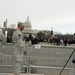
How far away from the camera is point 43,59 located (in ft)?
38.1

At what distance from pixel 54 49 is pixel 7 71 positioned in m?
1.94

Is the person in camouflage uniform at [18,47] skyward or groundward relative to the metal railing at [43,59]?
skyward

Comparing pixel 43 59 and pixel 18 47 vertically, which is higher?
pixel 18 47

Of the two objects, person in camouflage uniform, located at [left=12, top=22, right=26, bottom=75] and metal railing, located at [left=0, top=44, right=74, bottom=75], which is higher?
person in camouflage uniform, located at [left=12, top=22, right=26, bottom=75]

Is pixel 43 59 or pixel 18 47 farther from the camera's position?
pixel 43 59

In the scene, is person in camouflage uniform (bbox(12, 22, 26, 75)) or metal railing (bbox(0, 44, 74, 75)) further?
metal railing (bbox(0, 44, 74, 75))

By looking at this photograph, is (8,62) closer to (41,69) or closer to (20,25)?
(41,69)

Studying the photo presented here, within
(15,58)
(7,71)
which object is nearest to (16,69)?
(15,58)

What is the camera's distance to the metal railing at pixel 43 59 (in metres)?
11.2

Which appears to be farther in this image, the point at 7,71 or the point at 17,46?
the point at 7,71

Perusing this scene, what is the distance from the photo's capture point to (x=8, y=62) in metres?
11.5

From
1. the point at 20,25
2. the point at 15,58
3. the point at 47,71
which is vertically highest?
the point at 20,25

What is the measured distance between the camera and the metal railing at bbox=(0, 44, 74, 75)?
11180mm

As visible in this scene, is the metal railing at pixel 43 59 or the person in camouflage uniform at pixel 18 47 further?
the metal railing at pixel 43 59
